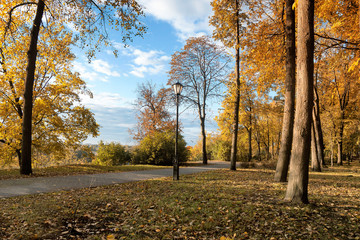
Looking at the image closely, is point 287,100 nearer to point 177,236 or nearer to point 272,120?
point 177,236

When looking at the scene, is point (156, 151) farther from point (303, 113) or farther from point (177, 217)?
point (303, 113)

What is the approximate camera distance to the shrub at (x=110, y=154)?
16922 millimetres

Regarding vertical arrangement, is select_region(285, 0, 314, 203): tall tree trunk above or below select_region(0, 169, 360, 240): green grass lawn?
above

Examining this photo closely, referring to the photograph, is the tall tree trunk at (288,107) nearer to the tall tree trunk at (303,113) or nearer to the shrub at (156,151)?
the tall tree trunk at (303,113)

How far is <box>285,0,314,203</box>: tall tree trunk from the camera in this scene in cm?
462

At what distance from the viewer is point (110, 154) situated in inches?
672

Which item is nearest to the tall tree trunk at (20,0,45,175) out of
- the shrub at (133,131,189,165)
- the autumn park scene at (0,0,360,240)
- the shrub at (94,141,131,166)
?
the autumn park scene at (0,0,360,240)

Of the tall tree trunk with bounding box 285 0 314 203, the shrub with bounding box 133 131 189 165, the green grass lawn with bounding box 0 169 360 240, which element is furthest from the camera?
the shrub with bounding box 133 131 189 165

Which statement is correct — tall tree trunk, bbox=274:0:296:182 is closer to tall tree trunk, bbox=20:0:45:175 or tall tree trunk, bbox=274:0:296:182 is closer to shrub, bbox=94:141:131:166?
tall tree trunk, bbox=20:0:45:175

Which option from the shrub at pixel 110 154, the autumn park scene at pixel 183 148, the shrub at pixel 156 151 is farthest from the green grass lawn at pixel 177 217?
the shrub at pixel 156 151

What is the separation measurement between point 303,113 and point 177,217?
3.54 meters

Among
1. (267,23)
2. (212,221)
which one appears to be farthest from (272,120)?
(212,221)

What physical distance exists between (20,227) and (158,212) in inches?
95.0

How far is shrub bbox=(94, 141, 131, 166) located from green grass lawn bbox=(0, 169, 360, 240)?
460 inches
